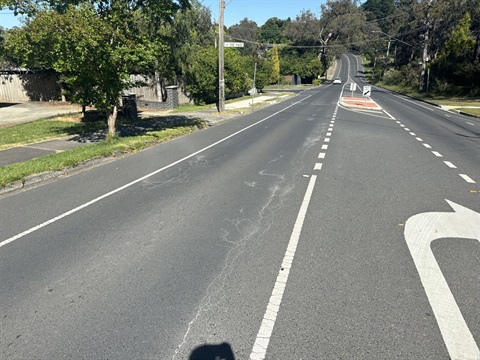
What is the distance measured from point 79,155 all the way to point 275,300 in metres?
Result: 7.95

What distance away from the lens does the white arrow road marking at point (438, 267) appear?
305 cm

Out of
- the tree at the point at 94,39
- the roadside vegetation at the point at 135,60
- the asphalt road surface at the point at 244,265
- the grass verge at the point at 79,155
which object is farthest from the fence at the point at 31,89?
the asphalt road surface at the point at 244,265

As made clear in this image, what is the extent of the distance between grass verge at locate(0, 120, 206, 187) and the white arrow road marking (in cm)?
779

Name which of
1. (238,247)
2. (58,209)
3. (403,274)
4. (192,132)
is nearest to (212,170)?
(58,209)

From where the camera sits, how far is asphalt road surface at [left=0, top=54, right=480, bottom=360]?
3092 mm

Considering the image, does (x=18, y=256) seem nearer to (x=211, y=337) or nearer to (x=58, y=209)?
(x=58, y=209)

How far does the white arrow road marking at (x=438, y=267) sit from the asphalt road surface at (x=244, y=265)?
0.06ft

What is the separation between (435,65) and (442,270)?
5082 cm

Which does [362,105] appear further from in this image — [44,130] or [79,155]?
[79,155]

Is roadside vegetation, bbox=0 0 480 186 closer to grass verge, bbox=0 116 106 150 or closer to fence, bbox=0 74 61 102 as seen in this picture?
grass verge, bbox=0 116 106 150

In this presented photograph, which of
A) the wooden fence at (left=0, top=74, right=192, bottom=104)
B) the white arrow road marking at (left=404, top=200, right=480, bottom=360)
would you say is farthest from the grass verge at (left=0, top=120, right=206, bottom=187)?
the wooden fence at (left=0, top=74, right=192, bottom=104)

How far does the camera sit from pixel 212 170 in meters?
8.81

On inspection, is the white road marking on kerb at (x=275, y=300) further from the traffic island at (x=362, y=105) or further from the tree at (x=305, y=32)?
the tree at (x=305, y=32)

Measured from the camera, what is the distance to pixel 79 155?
961 cm
